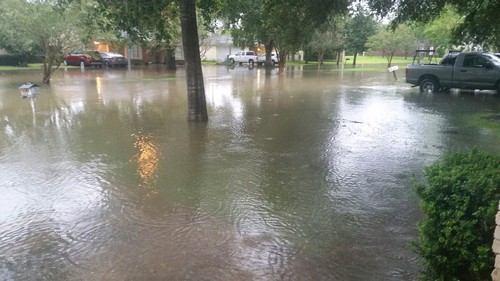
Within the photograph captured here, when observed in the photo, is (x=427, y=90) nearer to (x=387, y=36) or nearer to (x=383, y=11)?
(x=383, y=11)

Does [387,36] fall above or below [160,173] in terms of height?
above

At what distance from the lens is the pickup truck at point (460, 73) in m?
15.2

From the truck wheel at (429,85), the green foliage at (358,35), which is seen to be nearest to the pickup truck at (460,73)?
the truck wheel at (429,85)

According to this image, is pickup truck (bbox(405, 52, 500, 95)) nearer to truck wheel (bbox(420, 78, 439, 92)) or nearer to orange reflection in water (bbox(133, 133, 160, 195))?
truck wheel (bbox(420, 78, 439, 92))

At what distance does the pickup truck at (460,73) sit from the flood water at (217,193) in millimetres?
5092

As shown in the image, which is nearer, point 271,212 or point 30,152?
point 271,212

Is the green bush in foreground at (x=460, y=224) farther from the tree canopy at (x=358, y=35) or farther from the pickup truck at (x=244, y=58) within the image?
the tree canopy at (x=358, y=35)

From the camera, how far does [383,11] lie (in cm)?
1145

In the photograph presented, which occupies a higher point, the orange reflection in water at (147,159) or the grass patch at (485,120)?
the grass patch at (485,120)

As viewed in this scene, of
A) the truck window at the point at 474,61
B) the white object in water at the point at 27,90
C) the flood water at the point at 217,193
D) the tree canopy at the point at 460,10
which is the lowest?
the flood water at the point at 217,193

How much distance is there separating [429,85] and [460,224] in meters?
16.3

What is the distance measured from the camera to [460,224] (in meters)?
2.84

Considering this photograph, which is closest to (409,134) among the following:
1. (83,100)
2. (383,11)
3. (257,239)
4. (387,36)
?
(383,11)

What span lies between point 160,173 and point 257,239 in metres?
2.71
